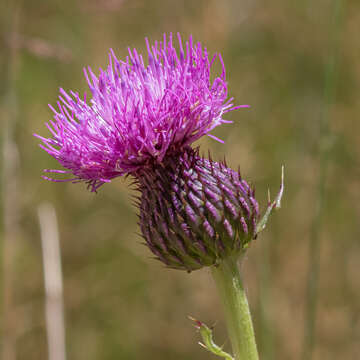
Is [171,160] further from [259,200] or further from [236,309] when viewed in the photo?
[259,200]

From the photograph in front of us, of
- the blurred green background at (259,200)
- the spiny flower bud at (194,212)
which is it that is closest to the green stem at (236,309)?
the spiny flower bud at (194,212)

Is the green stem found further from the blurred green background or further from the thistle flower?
the blurred green background

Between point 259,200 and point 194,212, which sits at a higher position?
point 259,200

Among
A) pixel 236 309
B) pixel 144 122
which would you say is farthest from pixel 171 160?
pixel 236 309

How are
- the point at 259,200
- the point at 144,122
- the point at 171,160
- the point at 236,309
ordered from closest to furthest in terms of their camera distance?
the point at 236,309, the point at 144,122, the point at 171,160, the point at 259,200

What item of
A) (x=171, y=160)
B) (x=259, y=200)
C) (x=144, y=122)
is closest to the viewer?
(x=144, y=122)

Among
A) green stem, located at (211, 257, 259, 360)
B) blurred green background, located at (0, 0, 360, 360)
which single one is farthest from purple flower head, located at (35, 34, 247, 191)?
blurred green background, located at (0, 0, 360, 360)

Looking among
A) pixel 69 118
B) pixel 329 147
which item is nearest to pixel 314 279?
pixel 329 147
